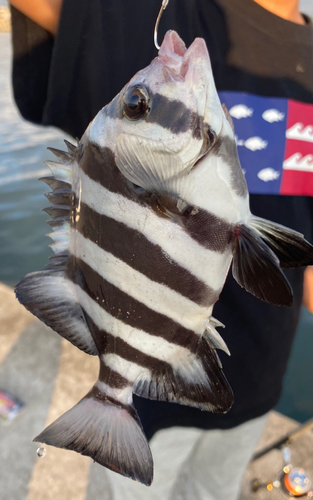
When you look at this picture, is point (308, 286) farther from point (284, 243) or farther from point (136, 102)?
point (136, 102)

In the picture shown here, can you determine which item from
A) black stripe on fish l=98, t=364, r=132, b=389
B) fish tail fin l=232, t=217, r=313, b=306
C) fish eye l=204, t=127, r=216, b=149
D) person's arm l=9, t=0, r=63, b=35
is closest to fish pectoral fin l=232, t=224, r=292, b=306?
fish tail fin l=232, t=217, r=313, b=306

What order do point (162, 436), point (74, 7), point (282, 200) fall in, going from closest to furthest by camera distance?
1. point (74, 7)
2. point (282, 200)
3. point (162, 436)

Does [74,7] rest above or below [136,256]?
above

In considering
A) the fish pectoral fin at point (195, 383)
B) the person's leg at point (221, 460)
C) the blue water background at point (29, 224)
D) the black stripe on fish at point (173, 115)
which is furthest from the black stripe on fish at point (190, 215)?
the blue water background at point (29, 224)

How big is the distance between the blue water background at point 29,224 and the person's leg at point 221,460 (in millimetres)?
1708

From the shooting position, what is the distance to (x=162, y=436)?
142cm

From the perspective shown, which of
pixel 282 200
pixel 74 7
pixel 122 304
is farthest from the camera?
pixel 282 200

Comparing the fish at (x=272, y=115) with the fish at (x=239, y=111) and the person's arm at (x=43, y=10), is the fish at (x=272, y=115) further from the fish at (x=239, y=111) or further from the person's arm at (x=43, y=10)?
the person's arm at (x=43, y=10)

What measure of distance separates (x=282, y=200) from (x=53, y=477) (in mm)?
2167

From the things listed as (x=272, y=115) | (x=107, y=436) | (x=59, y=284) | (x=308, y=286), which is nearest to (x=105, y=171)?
(x=59, y=284)

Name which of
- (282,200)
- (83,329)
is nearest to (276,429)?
(282,200)

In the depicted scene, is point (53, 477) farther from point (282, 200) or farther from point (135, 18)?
point (135, 18)

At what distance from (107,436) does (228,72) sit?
1.19 m

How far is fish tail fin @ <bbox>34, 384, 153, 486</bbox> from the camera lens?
787 mm
